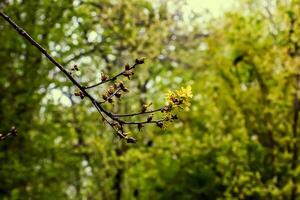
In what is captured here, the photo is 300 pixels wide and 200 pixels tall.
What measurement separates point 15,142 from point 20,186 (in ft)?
2.65

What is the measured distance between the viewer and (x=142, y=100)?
1310 centimetres

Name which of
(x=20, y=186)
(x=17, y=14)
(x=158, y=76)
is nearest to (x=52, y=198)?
(x=20, y=186)

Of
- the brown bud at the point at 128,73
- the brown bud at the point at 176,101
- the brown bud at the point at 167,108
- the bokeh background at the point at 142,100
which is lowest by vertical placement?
the brown bud at the point at 167,108

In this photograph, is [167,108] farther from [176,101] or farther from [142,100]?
[142,100]

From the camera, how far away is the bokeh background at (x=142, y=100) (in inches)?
350

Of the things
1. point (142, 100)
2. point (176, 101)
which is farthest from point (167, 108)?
point (142, 100)

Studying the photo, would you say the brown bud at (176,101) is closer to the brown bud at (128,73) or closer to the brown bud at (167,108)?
the brown bud at (167,108)

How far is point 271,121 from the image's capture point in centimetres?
1055

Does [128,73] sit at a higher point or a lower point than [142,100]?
lower

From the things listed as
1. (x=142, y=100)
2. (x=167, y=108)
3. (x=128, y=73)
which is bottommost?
(x=167, y=108)

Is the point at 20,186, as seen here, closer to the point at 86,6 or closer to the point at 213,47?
the point at 86,6

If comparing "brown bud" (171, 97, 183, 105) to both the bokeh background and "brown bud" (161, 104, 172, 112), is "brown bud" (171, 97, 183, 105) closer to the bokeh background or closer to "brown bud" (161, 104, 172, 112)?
"brown bud" (161, 104, 172, 112)

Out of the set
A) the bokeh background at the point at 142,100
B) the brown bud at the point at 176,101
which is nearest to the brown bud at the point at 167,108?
the brown bud at the point at 176,101

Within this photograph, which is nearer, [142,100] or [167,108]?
[167,108]
